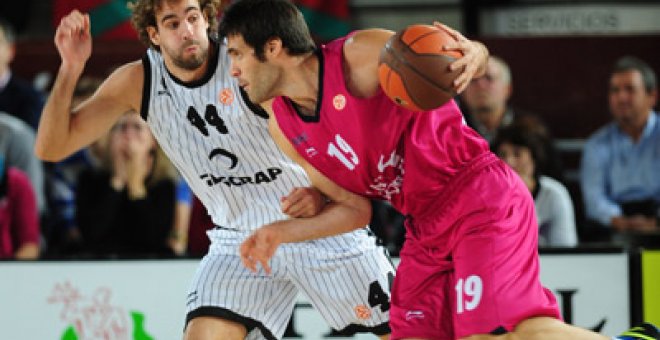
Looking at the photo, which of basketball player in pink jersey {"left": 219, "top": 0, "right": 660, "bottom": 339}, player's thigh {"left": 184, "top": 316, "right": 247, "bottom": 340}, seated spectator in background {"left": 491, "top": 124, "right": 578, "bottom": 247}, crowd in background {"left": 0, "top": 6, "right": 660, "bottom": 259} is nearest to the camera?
basketball player in pink jersey {"left": 219, "top": 0, "right": 660, "bottom": 339}

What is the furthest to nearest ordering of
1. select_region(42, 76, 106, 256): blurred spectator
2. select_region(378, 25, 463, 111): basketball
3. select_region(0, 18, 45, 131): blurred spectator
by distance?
select_region(0, 18, 45, 131): blurred spectator, select_region(42, 76, 106, 256): blurred spectator, select_region(378, 25, 463, 111): basketball

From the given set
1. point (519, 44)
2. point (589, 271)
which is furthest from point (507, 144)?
point (519, 44)

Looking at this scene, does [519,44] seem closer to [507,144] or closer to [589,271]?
[507,144]

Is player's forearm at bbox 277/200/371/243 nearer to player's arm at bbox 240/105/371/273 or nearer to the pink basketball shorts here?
player's arm at bbox 240/105/371/273

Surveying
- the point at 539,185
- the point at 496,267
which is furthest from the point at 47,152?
the point at 539,185

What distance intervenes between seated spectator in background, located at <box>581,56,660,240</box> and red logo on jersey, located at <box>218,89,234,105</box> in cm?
331

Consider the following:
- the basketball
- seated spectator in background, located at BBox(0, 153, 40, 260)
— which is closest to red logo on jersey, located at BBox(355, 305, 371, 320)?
the basketball

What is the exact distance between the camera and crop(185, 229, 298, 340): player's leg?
507 centimetres

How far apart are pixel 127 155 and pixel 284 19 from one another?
2931mm

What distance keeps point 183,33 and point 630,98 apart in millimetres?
3718

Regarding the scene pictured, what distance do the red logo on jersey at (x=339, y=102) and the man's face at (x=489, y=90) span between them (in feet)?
10.9

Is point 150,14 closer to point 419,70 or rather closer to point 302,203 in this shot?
point 302,203

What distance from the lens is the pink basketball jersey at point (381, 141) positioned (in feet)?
14.8

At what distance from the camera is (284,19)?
15.2ft
